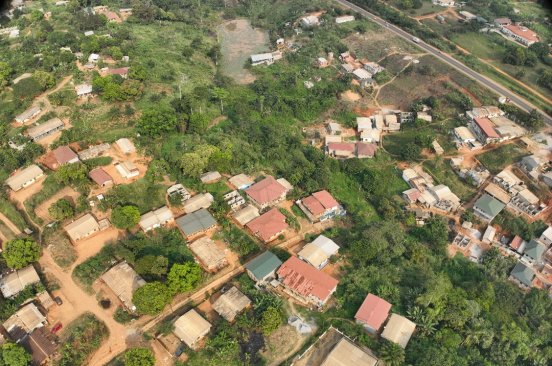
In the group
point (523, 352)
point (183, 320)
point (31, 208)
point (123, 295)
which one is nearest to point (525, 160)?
point (523, 352)

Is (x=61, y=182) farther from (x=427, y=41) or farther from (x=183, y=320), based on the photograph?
(x=427, y=41)

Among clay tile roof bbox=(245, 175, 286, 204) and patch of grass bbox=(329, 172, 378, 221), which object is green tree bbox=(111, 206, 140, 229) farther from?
patch of grass bbox=(329, 172, 378, 221)

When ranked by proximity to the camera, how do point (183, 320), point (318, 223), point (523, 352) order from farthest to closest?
point (318, 223) < point (523, 352) < point (183, 320)

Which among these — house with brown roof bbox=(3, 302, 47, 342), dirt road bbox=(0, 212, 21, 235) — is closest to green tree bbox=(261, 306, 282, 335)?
house with brown roof bbox=(3, 302, 47, 342)

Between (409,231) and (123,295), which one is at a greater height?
(123,295)

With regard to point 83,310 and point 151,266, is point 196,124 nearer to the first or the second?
point 151,266

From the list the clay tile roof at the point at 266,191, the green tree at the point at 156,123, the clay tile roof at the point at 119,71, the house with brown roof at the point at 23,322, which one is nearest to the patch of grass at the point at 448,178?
the clay tile roof at the point at 266,191
